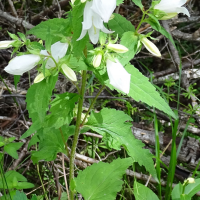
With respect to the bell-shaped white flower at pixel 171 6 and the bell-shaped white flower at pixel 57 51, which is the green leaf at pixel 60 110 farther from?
the bell-shaped white flower at pixel 171 6

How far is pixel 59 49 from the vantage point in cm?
114

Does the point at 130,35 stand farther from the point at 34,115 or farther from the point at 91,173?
the point at 91,173

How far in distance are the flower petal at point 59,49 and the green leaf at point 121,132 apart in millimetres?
551

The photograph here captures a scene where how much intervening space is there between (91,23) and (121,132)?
0.78 m

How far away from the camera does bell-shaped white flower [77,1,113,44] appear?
39.0 inches

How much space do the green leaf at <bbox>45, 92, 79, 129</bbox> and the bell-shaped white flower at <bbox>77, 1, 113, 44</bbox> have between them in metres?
0.42

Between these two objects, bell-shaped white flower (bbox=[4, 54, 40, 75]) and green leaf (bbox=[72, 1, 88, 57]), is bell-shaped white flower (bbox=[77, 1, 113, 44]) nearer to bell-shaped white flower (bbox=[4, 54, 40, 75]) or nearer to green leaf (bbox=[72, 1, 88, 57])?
green leaf (bbox=[72, 1, 88, 57])

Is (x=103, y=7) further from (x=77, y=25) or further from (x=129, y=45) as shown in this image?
(x=129, y=45)

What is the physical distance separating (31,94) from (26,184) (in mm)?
794

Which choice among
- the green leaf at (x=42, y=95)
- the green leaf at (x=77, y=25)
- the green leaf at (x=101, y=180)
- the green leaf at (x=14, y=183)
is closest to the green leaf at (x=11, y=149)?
the green leaf at (x=14, y=183)

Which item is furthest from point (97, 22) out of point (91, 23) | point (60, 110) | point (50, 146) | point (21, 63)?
point (50, 146)

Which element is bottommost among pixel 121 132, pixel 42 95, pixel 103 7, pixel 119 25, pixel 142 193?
pixel 142 193

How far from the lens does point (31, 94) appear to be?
1.21 metres

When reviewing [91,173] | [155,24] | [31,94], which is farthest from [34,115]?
[155,24]
